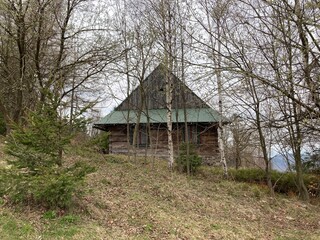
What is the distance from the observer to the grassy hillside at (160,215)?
6.38 m

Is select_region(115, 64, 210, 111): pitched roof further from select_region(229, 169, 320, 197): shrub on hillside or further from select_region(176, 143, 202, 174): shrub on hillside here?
select_region(229, 169, 320, 197): shrub on hillside

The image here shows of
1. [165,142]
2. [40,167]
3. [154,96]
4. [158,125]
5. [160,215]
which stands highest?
[154,96]

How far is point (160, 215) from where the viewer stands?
8109 mm

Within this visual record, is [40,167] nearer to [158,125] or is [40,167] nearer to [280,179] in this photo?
[280,179]

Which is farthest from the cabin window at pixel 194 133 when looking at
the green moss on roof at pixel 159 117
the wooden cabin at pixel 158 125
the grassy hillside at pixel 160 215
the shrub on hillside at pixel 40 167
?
the shrub on hillside at pixel 40 167

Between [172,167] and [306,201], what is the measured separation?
6.56 meters

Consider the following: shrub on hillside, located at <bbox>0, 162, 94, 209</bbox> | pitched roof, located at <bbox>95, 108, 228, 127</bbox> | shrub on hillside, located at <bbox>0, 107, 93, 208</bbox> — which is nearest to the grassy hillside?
shrub on hillside, located at <bbox>0, 162, 94, 209</bbox>

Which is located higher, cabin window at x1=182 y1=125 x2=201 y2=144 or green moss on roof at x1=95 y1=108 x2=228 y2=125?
green moss on roof at x1=95 y1=108 x2=228 y2=125

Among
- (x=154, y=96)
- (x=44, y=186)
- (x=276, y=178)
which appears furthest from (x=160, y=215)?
(x=154, y=96)

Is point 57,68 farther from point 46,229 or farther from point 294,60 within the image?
point 294,60

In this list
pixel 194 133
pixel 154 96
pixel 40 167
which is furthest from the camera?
pixel 154 96

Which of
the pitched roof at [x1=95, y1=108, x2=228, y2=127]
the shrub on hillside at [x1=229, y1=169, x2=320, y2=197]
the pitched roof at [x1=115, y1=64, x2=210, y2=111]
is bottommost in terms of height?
the shrub on hillside at [x1=229, y1=169, x2=320, y2=197]

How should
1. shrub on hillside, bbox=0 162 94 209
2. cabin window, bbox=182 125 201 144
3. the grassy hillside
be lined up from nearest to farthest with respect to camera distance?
the grassy hillside → shrub on hillside, bbox=0 162 94 209 → cabin window, bbox=182 125 201 144

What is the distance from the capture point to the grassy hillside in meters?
6.38
